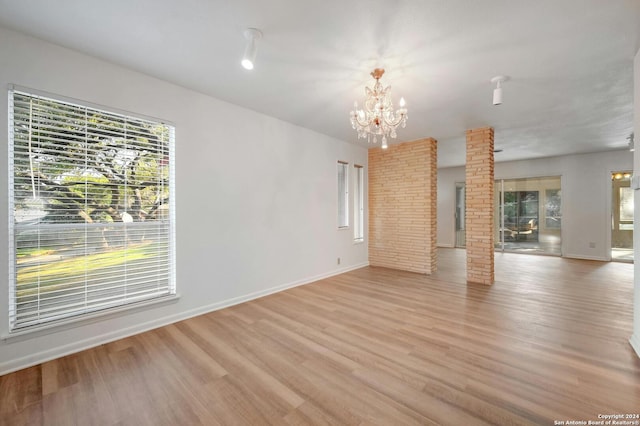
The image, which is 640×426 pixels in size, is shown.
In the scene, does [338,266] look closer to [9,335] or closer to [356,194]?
[356,194]

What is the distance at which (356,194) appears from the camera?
6.04 m

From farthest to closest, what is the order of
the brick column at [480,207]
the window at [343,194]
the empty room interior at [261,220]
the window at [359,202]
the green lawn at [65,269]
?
the window at [359,202] < the window at [343,194] < the brick column at [480,207] < the green lawn at [65,269] < the empty room interior at [261,220]

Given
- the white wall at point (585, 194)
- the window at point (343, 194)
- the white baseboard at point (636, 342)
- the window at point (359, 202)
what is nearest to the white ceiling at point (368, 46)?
the window at point (343, 194)

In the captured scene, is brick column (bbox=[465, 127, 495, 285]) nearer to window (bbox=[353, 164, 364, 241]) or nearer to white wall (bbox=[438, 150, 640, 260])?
window (bbox=[353, 164, 364, 241])

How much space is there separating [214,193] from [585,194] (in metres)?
9.24

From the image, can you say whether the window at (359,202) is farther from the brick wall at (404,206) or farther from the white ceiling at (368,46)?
the white ceiling at (368,46)

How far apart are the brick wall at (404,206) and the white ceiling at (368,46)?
5.59 feet

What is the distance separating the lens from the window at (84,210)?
2.23m

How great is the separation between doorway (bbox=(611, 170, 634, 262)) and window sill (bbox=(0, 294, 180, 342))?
396 inches

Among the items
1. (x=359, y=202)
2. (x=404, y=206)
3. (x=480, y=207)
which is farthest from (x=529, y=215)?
(x=359, y=202)

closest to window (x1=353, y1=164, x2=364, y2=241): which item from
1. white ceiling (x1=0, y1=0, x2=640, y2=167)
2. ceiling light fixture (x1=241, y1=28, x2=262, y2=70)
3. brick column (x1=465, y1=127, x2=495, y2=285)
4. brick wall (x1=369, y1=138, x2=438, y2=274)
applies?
brick wall (x1=369, y1=138, x2=438, y2=274)

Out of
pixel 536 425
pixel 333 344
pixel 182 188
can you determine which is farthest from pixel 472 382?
pixel 182 188

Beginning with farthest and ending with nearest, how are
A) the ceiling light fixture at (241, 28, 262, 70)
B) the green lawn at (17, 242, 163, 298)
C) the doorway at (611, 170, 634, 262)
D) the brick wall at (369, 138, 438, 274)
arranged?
the doorway at (611, 170, 634, 262), the brick wall at (369, 138, 438, 274), the green lawn at (17, 242, 163, 298), the ceiling light fixture at (241, 28, 262, 70)

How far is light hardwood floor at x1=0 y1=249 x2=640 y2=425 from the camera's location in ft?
5.50
